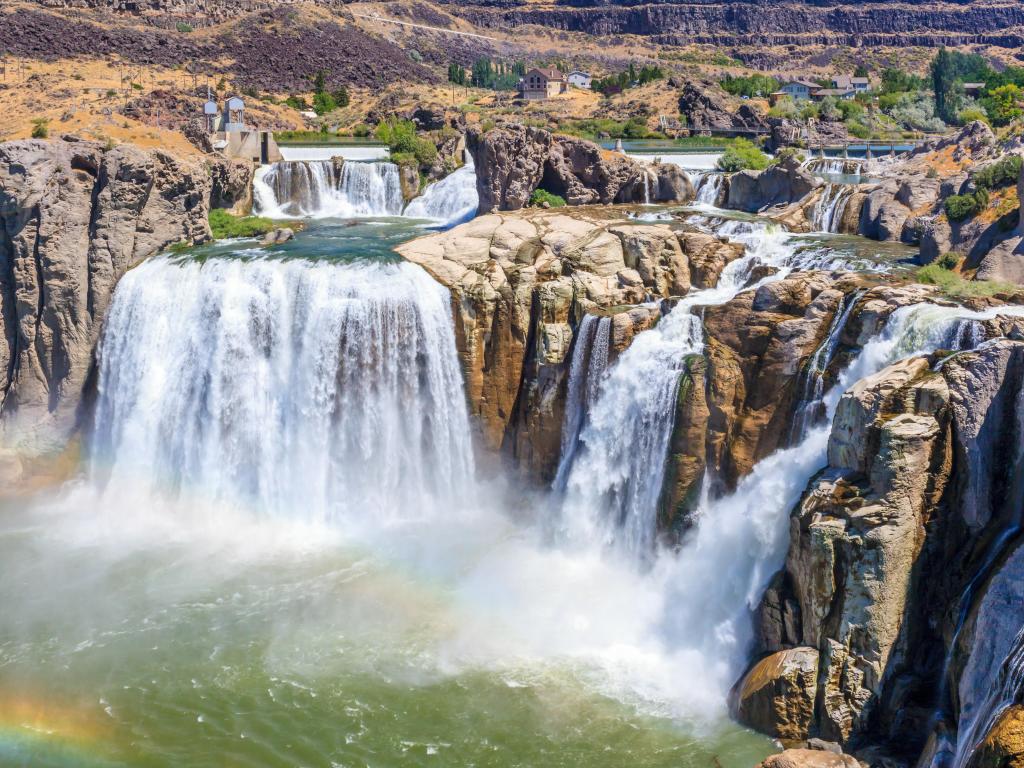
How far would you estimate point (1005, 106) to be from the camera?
5650 centimetres

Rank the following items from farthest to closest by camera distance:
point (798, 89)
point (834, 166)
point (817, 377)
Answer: point (798, 89) → point (834, 166) → point (817, 377)

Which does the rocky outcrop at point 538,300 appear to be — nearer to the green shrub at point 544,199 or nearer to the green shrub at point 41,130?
the green shrub at point 544,199

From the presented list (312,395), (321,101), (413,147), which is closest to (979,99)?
(413,147)

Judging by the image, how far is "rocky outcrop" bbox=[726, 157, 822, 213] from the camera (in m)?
35.3

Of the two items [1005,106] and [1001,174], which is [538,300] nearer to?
[1001,174]

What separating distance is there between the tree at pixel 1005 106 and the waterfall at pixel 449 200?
3205 centimetres

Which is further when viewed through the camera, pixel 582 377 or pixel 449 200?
pixel 449 200

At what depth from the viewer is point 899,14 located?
156 meters

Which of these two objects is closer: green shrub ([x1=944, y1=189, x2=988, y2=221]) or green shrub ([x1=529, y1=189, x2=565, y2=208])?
green shrub ([x1=944, y1=189, x2=988, y2=221])

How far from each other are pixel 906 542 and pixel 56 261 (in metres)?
25.1

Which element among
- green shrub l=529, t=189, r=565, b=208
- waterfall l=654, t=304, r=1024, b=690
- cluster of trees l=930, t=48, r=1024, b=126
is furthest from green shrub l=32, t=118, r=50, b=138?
cluster of trees l=930, t=48, r=1024, b=126

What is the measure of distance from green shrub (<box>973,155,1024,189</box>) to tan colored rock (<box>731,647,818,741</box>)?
17187 millimetres

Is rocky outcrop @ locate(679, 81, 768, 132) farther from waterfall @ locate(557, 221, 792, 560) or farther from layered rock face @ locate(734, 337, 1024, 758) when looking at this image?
layered rock face @ locate(734, 337, 1024, 758)

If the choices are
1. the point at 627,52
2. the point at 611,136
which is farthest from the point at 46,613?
the point at 627,52
